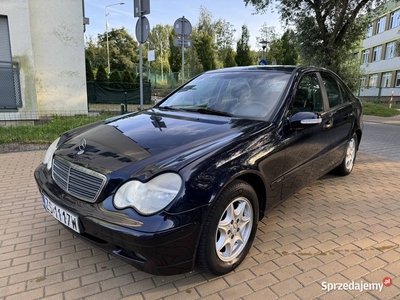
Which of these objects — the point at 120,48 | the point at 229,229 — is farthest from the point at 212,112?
the point at 120,48

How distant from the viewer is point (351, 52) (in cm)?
1593

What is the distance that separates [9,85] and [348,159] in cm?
828

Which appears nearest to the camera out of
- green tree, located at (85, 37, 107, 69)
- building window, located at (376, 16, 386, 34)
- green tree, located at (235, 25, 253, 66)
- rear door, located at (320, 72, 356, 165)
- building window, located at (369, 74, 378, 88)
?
rear door, located at (320, 72, 356, 165)

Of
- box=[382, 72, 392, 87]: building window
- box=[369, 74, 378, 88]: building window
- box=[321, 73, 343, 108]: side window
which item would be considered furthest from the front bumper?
box=[369, 74, 378, 88]: building window

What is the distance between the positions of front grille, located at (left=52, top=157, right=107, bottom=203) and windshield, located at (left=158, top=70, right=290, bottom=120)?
141cm

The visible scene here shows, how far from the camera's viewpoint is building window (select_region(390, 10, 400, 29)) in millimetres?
30725

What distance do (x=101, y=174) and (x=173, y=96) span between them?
1.97m

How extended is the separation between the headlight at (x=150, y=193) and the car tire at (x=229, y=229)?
1.08 feet

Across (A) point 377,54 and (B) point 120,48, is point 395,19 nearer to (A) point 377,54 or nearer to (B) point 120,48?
(A) point 377,54

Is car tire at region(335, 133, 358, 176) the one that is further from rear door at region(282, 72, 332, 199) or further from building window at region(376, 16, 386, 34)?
building window at region(376, 16, 386, 34)

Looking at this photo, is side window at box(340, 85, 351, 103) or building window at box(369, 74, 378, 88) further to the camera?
building window at box(369, 74, 378, 88)

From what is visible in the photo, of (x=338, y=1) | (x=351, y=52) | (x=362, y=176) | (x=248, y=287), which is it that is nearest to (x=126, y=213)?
(x=248, y=287)

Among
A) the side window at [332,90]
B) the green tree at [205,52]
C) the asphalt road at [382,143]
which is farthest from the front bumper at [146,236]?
the green tree at [205,52]

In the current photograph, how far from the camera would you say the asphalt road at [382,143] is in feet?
21.7
